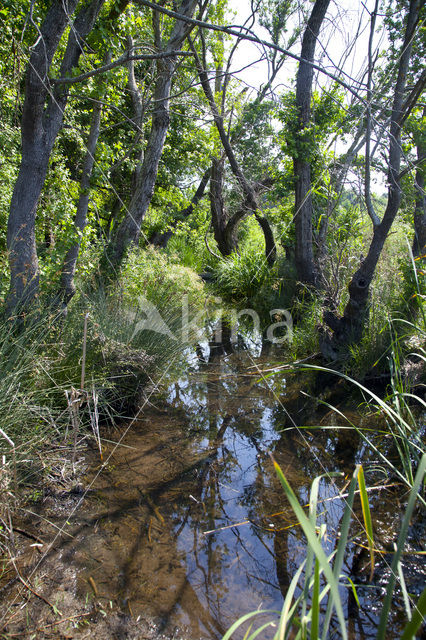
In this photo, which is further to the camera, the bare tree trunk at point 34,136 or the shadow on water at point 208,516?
the bare tree trunk at point 34,136

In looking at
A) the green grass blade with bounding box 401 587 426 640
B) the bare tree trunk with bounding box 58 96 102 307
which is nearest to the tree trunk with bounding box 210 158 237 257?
the bare tree trunk with bounding box 58 96 102 307

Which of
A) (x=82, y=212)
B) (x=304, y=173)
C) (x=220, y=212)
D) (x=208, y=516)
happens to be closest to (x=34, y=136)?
(x=82, y=212)

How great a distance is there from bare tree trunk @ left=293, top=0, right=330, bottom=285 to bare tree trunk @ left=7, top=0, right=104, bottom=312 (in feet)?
12.3

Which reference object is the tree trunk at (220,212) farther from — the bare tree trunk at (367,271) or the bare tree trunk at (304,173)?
the bare tree trunk at (367,271)

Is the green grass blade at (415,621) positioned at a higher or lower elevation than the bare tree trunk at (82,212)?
lower

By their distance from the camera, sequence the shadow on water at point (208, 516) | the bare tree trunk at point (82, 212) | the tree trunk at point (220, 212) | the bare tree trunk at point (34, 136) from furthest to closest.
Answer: the tree trunk at point (220, 212)
the bare tree trunk at point (82, 212)
the bare tree trunk at point (34, 136)
the shadow on water at point (208, 516)

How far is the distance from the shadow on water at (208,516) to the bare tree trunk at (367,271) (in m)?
1.13

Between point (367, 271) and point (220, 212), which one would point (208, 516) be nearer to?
point (367, 271)

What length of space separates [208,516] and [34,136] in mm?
2717

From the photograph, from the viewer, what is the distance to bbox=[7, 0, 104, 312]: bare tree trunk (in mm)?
2723

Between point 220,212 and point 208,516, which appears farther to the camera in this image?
point 220,212

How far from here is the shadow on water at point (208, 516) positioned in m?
1.83

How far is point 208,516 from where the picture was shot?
2369 mm

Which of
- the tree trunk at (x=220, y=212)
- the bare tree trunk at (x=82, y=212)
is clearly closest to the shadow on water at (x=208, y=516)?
the bare tree trunk at (x=82, y=212)
